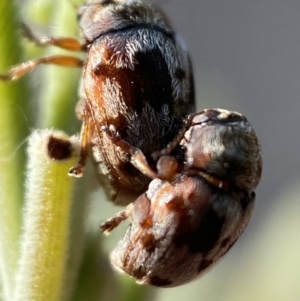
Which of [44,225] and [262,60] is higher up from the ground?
[44,225]

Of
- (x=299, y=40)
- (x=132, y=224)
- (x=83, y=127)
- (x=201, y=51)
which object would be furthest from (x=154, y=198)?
(x=299, y=40)

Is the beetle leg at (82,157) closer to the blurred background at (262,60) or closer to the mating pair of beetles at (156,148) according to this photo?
the mating pair of beetles at (156,148)

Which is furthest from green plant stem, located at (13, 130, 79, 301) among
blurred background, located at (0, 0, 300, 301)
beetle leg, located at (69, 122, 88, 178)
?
blurred background, located at (0, 0, 300, 301)

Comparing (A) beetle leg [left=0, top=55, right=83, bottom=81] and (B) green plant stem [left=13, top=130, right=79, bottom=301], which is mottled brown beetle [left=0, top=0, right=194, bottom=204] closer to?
(A) beetle leg [left=0, top=55, right=83, bottom=81]

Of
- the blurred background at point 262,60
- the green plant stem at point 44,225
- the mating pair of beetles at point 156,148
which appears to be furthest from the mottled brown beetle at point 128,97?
the blurred background at point 262,60

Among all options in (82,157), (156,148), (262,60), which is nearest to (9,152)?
(82,157)

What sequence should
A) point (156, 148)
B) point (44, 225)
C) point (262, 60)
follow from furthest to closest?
point (262, 60)
point (156, 148)
point (44, 225)

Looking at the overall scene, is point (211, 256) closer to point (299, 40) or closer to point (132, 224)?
point (132, 224)

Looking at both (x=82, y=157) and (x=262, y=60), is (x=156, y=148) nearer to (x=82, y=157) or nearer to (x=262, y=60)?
(x=82, y=157)
